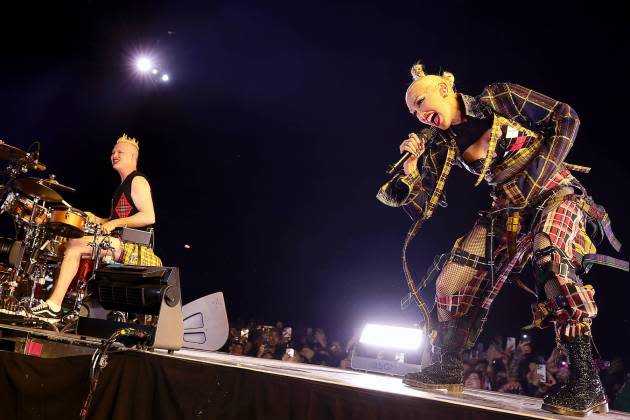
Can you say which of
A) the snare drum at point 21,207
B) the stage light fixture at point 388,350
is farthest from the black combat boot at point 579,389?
the snare drum at point 21,207

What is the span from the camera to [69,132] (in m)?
9.20

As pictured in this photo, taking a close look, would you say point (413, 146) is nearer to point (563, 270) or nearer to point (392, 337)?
point (563, 270)

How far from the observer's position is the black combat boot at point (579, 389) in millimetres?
1890

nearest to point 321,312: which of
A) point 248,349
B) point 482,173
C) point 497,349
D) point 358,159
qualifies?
point 248,349

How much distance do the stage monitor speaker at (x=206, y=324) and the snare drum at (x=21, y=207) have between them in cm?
176

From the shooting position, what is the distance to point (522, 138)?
8.04ft

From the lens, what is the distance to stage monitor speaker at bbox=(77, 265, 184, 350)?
8.63 ft

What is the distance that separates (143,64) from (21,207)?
16.7 feet

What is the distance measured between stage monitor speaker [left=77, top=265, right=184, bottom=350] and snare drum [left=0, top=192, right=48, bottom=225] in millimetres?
2476

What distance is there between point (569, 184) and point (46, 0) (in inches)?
349

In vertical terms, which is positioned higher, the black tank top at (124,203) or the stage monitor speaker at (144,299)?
the black tank top at (124,203)

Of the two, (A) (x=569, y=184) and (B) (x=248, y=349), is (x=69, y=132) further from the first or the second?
(A) (x=569, y=184)

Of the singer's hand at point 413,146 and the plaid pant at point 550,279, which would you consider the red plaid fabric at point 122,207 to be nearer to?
the singer's hand at point 413,146

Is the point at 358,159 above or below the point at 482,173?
above
